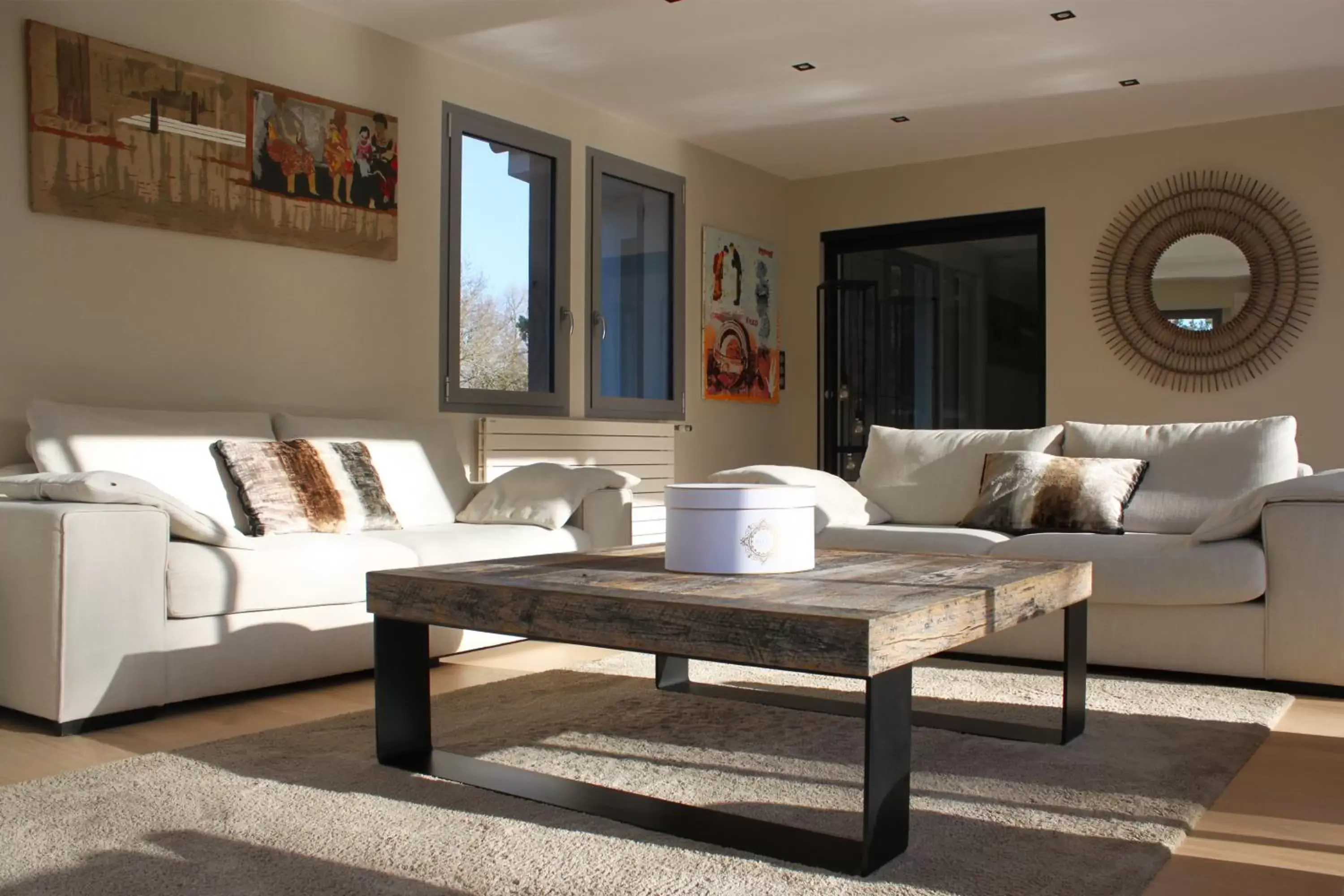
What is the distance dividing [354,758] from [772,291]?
200 inches

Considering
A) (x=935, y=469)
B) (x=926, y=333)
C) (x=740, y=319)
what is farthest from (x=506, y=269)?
(x=926, y=333)

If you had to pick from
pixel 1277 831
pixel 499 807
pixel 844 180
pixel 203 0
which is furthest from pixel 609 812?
pixel 844 180

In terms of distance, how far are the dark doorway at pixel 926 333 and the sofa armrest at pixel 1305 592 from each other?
3364 mm

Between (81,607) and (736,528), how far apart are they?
1.62 m

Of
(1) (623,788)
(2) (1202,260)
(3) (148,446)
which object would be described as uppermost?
(2) (1202,260)

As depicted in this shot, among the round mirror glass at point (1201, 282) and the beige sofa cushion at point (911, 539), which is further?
the round mirror glass at point (1201, 282)

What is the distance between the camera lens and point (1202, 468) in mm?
4098

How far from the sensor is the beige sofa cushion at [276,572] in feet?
9.87

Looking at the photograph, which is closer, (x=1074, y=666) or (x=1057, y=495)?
(x=1074, y=666)

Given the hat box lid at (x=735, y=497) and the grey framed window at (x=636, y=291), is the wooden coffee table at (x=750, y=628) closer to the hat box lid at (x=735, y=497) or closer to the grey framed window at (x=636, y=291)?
the hat box lid at (x=735, y=497)

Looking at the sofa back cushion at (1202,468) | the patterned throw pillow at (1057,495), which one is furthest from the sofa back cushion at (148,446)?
the sofa back cushion at (1202,468)

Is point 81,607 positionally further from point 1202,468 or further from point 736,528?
point 1202,468

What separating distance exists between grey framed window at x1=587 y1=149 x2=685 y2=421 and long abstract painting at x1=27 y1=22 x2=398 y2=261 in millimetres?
1281

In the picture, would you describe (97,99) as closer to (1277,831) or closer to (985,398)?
(1277,831)
